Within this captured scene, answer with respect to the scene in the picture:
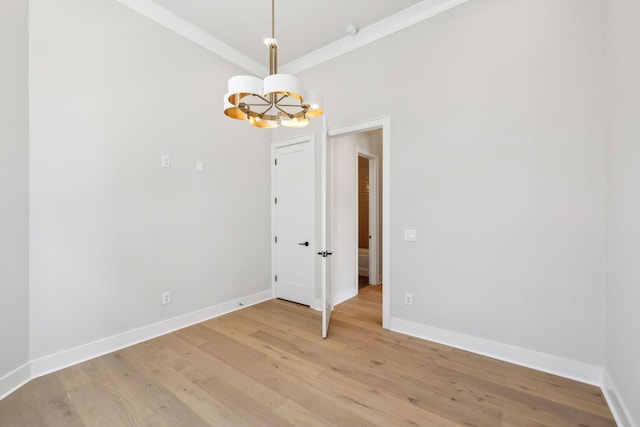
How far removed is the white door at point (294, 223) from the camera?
3680mm

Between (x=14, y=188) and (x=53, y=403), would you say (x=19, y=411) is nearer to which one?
(x=53, y=403)

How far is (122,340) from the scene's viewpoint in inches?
Answer: 101

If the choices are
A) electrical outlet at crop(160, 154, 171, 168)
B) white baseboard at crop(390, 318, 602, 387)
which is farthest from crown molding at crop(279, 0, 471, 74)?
white baseboard at crop(390, 318, 602, 387)

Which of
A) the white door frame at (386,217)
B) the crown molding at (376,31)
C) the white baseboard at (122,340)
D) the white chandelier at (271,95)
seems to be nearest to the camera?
the white chandelier at (271,95)

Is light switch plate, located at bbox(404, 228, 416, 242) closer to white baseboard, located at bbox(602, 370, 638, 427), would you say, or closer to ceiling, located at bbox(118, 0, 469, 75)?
white baseboard, located at bbox(602, 370, 638, 427)

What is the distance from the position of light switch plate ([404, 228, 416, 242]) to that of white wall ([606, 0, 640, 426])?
1404 mm

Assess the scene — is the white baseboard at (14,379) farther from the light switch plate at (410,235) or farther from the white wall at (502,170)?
the light switch plate at (410,235)

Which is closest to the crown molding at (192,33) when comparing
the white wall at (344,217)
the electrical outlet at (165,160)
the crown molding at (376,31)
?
the crown molding at (376,31)

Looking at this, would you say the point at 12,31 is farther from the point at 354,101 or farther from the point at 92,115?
the point at 354,101

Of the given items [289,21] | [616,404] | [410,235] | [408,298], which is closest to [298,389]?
[408,298]

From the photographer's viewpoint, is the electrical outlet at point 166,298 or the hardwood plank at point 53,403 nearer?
the hardwood plank at point 53,403

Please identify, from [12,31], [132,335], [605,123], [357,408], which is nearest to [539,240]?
[605,123]

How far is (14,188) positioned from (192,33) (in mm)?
2298

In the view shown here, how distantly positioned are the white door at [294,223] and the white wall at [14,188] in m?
2.53
